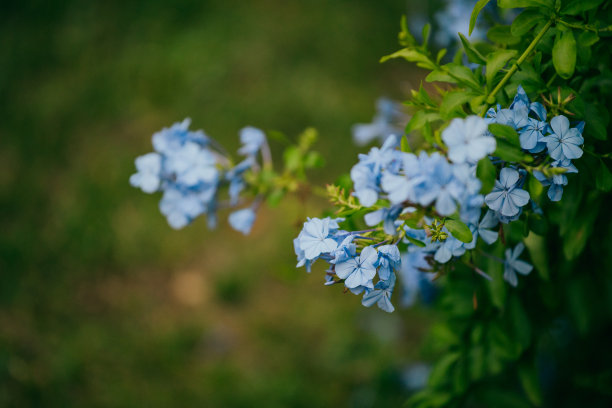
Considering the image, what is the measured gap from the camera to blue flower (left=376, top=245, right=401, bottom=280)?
2.83 feet

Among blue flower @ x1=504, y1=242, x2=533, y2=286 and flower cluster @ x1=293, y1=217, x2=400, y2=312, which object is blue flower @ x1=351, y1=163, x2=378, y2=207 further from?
blue flower @ x1=504, y1=242, x2=533, y2=286

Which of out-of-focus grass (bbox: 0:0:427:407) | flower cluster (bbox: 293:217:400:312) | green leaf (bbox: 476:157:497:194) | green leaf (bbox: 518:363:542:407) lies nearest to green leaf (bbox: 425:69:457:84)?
green leaf (bbox: 476:157:497:194)

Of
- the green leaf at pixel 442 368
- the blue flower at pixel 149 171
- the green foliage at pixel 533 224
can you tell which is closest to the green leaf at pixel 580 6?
the green foliage at pixel 533 224

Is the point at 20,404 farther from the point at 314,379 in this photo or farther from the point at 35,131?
the point at 35,131

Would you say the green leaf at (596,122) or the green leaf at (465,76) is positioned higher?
the green leaf at (465,76)

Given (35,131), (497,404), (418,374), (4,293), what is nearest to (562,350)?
(497,404)

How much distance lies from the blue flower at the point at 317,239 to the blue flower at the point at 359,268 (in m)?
0.04

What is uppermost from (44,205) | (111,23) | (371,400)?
(111,23)

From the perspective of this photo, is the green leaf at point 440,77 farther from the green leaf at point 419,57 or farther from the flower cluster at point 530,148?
the flower cluster at point 530,148

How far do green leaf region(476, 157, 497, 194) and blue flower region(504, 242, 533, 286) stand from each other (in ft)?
1.23

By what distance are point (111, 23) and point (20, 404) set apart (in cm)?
287

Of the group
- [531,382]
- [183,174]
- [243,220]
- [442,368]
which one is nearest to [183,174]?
[183,174]

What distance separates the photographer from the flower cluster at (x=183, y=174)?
126cm

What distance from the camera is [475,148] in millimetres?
728
